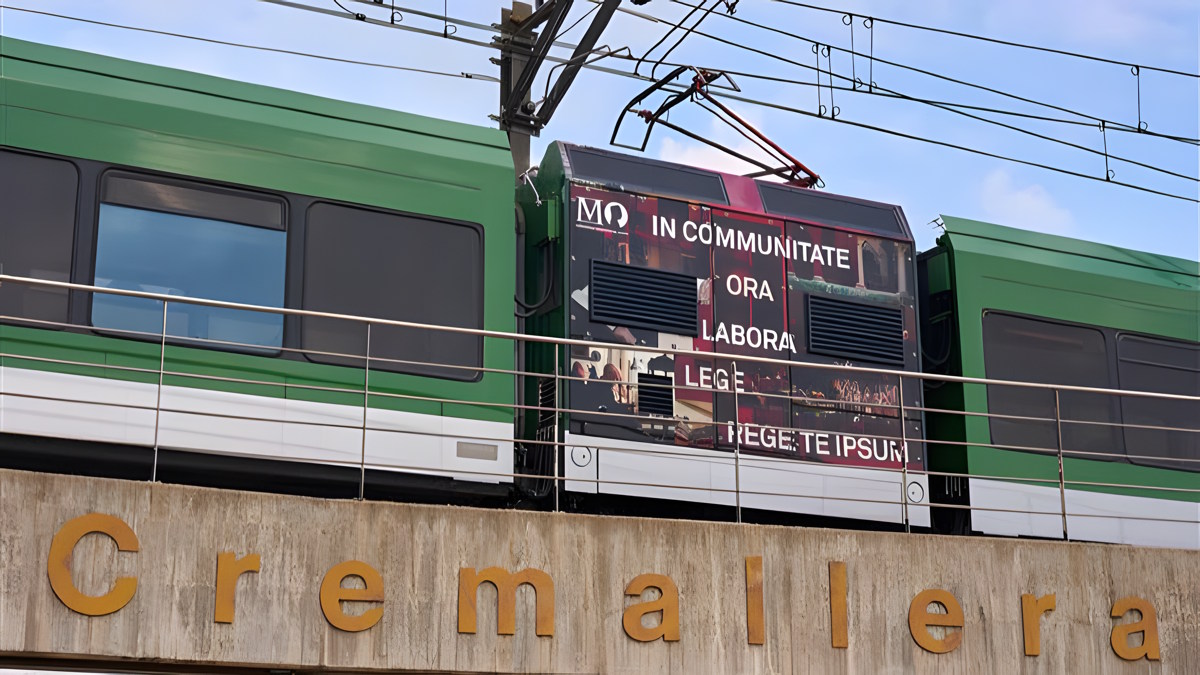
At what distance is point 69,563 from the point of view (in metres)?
7.39

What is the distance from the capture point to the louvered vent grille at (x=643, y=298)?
11148 millimetres

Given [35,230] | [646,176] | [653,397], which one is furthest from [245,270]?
[646,176]

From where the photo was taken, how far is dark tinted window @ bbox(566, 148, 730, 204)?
37.4 feet

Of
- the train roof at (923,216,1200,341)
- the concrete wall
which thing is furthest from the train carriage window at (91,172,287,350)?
the train roof at (923,216,1200,341)

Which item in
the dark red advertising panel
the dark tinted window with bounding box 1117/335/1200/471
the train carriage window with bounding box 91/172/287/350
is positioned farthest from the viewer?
the dark tinted window with bounding box 1117/335/1200/471

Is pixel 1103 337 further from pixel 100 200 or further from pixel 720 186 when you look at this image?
pixel 100 200

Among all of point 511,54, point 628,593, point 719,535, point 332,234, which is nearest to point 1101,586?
point 719,535

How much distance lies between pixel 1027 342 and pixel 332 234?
20.5ft

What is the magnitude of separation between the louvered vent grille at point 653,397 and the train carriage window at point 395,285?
1.25 m

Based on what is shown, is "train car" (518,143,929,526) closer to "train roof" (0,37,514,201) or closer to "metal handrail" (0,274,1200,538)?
"metal handrail" (0,274,1200,538)

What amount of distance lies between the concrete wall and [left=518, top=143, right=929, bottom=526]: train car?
1.53 metres

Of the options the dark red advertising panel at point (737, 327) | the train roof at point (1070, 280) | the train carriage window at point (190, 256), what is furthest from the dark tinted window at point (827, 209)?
the train carriage window at point (190, 256)

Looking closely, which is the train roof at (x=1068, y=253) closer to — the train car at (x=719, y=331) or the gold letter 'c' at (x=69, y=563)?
the train car at (x=719, y=331)

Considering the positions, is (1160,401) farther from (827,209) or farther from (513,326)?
(513,326)
